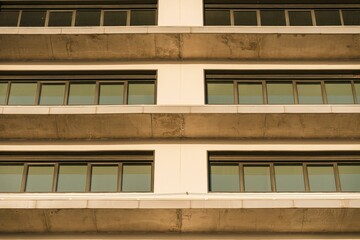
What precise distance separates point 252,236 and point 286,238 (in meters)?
0.96

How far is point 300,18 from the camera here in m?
20.3

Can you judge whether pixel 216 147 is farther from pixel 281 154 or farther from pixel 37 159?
pixel 37 159

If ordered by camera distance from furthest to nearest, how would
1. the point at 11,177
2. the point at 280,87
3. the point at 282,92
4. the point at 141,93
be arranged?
the point at 280,87
the point at 282,92
the point at 141,93
the point at 11,177

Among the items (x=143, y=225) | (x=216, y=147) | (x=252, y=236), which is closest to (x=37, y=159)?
(x=143, y=225)

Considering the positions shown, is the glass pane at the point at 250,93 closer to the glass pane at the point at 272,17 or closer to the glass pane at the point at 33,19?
the glass pane at the point at 272,17

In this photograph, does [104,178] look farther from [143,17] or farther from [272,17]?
[272,17]

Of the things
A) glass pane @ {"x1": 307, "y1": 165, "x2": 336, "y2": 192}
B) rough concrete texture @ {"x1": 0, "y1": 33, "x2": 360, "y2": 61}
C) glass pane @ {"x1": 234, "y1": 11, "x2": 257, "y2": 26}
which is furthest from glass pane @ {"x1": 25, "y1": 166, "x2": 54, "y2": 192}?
glass pane @ {"x1": 234, "y1": 11, "x2": 257, "y2": 26}

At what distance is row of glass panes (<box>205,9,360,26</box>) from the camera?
20188mm

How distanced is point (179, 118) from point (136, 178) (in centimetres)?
228

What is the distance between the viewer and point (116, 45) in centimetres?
1895

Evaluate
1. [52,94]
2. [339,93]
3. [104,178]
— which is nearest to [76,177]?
[104,178]

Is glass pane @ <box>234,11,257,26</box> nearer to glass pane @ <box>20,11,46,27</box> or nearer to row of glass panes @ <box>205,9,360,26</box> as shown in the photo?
row of glass panes @ <box>205,9,360,26</box>

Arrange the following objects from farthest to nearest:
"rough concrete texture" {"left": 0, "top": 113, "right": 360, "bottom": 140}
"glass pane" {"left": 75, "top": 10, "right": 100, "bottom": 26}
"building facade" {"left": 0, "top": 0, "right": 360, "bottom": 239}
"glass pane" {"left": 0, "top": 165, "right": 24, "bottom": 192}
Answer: "glass pane" {"left": 75, "top": 10, "right": 100, "bottom": 26} < "rough concrete texture" {"left": 0, "top": 113, "right": 360, "bottom": 140} < "glass pane" {"left": 0, "top": 165, "right": 24, "bottom": 192} < "building facade" {"left": 0, "top": 0, "right": 360, "bottom": 239}

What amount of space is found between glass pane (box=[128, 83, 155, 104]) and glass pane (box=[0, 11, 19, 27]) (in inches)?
206
